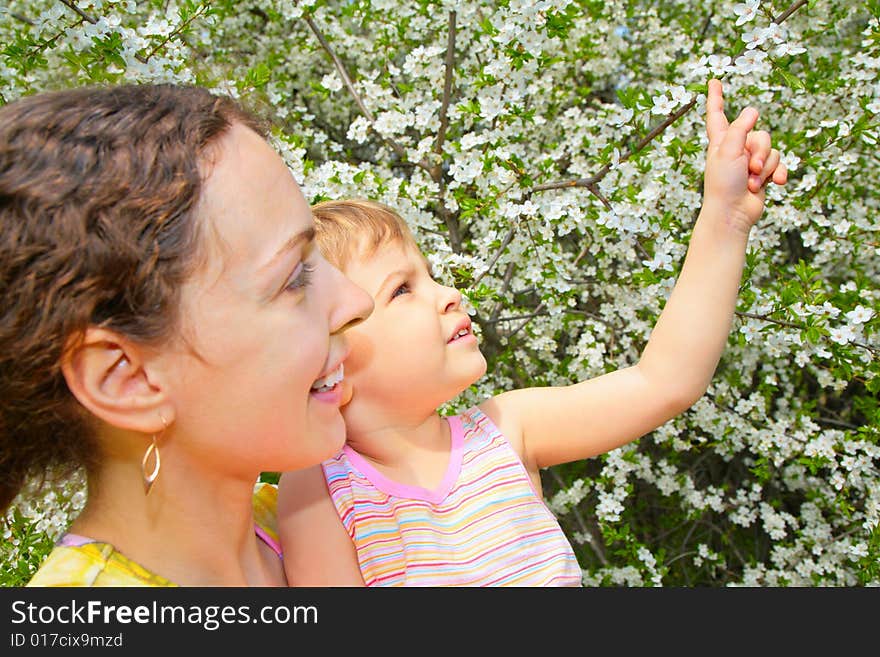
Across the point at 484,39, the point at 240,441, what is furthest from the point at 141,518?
the point at 484,39

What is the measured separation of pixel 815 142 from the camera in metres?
3.18

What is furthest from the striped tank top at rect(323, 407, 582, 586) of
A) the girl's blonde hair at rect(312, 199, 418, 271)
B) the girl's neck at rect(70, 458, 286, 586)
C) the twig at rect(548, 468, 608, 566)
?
the twig at rect(548, 468, 608, 566)

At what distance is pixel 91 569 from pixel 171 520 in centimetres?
13

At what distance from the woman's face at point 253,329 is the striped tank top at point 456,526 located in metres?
0.30

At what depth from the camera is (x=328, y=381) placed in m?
1.19

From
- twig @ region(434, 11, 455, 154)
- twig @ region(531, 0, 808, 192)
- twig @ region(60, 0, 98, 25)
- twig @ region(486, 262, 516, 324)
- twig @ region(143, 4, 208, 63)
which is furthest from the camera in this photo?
twig @ region(486, 262, 516, 324)

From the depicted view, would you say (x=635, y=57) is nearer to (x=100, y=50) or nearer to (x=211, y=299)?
(x=100, y=50)

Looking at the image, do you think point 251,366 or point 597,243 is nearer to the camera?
point 251,366

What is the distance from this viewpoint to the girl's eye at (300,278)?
1.10m

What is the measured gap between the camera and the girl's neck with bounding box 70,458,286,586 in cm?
109

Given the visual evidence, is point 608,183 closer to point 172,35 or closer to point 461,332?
point 461,332

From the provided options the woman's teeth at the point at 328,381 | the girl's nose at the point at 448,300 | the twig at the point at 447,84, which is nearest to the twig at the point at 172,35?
the twig at the point at 447,84

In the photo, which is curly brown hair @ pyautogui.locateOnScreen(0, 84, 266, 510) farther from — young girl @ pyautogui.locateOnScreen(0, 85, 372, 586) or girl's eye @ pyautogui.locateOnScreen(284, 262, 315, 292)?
girl's eye @ pyautogui.locateOnScreen(284, 262, 315, 292)

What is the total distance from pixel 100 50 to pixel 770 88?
218 cm
